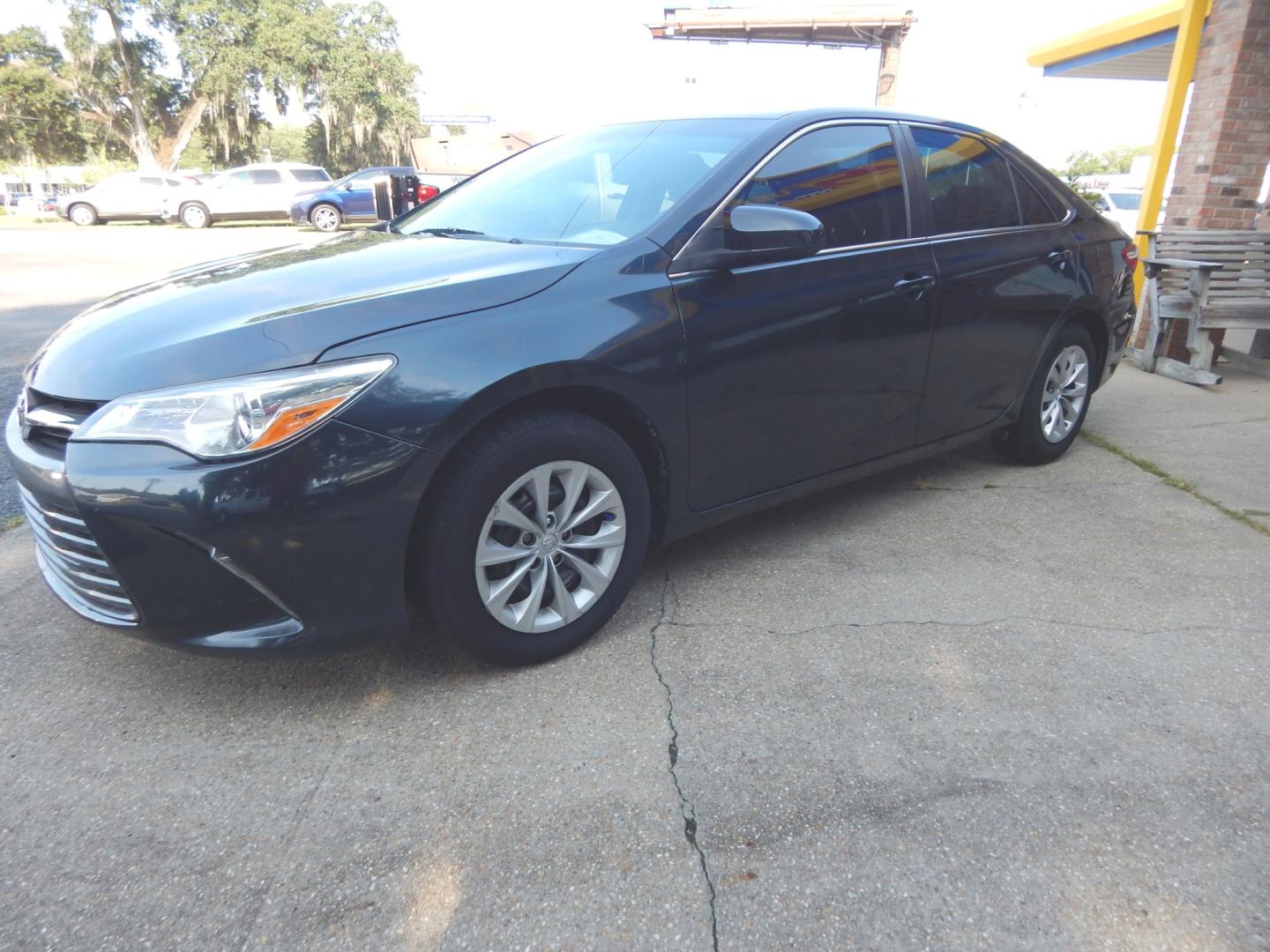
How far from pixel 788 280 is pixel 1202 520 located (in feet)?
7.72

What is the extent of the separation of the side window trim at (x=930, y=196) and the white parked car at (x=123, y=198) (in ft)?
88.3

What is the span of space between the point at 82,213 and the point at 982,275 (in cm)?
2908

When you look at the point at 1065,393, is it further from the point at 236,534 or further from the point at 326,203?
the point at 326,203

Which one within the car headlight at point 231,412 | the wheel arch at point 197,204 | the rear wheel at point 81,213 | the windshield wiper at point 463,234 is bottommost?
the rear wheel at point 81,213

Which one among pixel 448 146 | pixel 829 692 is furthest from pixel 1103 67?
pixel 448 146

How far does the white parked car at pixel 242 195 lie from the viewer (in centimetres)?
2420

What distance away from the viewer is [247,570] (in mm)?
2096

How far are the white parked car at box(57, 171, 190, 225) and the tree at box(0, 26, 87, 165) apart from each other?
1660 cm

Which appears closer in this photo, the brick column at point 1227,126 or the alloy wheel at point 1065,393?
the alloy wheel at point 1065,393

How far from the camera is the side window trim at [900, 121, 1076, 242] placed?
11.5ft

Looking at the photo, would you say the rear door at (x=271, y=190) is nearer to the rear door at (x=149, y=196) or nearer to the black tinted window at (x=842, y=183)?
the rear door at (x=149, y=196)

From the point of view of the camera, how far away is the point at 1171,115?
7.28 metres

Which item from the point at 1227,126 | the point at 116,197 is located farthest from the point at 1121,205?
the point at 116,197

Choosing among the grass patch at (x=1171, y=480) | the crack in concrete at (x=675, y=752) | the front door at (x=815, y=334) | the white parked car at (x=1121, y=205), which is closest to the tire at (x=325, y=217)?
the white parked car at (x=1121, y=205)
